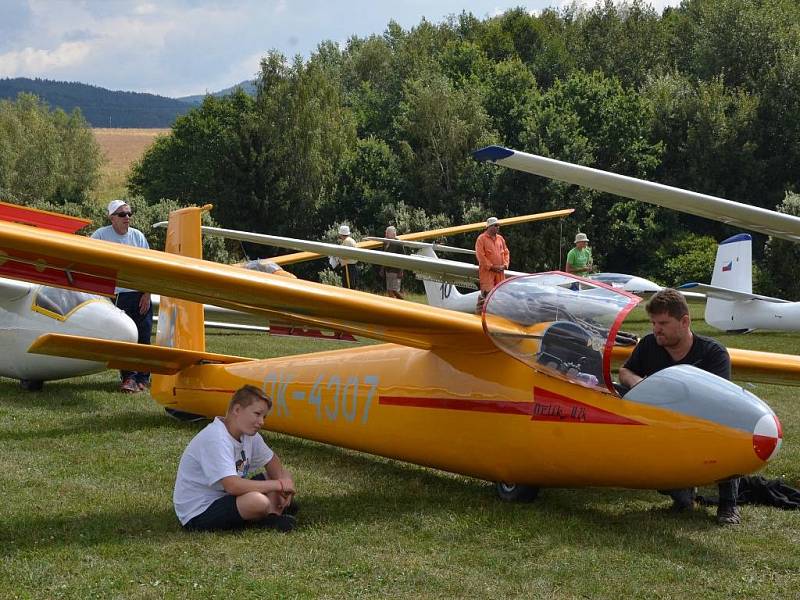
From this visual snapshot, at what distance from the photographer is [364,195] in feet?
131

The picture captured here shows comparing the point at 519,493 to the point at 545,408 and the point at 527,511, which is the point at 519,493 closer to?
the point at 527,511

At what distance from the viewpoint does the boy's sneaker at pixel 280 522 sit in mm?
5086

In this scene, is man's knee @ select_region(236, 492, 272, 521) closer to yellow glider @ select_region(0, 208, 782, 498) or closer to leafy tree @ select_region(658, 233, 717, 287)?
yellow glider @ select_region(0, 208, 782, 498)

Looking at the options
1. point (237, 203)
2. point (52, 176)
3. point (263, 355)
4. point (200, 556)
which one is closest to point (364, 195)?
point (237, 203)

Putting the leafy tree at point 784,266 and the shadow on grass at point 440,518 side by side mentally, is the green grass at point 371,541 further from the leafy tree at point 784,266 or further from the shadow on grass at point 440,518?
the leafy tree at point 784,266

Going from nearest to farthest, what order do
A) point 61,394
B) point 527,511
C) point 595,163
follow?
point 527,511
point 61,394
point 595,163

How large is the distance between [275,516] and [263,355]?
7762 millimetres

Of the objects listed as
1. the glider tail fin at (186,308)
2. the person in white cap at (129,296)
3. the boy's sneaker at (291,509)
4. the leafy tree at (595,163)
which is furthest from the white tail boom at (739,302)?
the leafy tree at (595,163)

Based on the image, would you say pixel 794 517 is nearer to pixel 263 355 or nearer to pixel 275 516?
pixel 275 516

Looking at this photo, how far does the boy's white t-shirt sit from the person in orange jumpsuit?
1020 centimetres

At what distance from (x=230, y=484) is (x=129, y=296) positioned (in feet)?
18.2

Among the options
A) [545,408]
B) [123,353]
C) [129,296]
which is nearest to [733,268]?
[129,296]

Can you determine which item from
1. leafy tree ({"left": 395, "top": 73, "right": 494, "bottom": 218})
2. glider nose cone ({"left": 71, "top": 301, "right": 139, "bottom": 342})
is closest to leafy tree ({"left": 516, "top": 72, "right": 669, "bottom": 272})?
leafy tree ({"left": 395, "top": 73, "right": 494, "bottom": 218})

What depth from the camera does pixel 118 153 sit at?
320 feet
